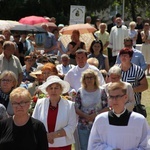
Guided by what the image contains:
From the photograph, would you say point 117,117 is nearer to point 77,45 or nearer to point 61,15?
point 77,45

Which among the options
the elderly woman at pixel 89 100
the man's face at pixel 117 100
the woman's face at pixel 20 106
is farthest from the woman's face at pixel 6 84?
the man's face at pixel 117 100

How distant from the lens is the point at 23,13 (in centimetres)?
3500

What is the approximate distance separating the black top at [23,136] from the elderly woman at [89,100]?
2256 millimetres

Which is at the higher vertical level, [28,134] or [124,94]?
[124,94]

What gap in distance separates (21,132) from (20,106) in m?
0.29

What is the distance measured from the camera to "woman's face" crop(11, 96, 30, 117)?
577 centimetres

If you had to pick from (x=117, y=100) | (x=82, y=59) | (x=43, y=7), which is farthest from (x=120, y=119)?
(x=43, y=7)

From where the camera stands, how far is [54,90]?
7.27 metres

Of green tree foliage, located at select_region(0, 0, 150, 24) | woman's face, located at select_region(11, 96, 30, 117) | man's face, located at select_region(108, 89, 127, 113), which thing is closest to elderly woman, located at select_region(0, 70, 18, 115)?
woman's face, located at select_region(11, 96, 30, 117)

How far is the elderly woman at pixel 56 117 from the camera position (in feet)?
23.5

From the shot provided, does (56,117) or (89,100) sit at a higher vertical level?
(89,100)

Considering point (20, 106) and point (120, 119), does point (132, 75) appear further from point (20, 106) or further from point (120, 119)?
point (20, 106)

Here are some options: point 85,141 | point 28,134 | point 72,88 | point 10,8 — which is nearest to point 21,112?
point 28,134

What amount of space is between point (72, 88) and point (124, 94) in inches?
144
